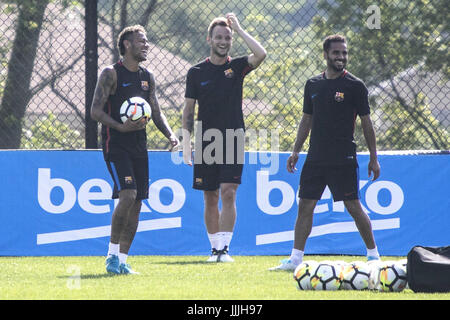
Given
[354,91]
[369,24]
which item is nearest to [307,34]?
[369,24]

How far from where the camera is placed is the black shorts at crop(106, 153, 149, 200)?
6371 millimetres

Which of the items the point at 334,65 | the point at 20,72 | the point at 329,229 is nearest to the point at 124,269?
the point at 334,65

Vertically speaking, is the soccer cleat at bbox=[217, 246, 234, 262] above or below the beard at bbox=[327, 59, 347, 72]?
below

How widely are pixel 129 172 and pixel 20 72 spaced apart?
4.46 m

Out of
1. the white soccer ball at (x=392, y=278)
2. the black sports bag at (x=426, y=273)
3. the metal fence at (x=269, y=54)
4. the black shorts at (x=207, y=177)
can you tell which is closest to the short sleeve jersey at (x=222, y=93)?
the black shorts at (x=207, y=177)

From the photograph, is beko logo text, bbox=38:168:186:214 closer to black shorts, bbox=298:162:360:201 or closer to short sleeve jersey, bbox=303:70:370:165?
black shorts, bbox=298:162:360:201

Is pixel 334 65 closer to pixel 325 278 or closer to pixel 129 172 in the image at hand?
pixel 129 172

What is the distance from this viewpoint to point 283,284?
5.57 metres

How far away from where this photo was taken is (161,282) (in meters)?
5.66

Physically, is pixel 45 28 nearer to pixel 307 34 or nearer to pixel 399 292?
pixel 307 34

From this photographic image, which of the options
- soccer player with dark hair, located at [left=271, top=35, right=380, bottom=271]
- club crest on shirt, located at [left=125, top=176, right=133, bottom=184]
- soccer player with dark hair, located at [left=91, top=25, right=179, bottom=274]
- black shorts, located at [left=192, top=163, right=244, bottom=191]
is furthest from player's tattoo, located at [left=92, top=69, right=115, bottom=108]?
soccer player with dark hair, located at [left=271, top=35, right=380, bottom=271]

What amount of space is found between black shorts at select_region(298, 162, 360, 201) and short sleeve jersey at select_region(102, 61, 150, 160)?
1402mm
